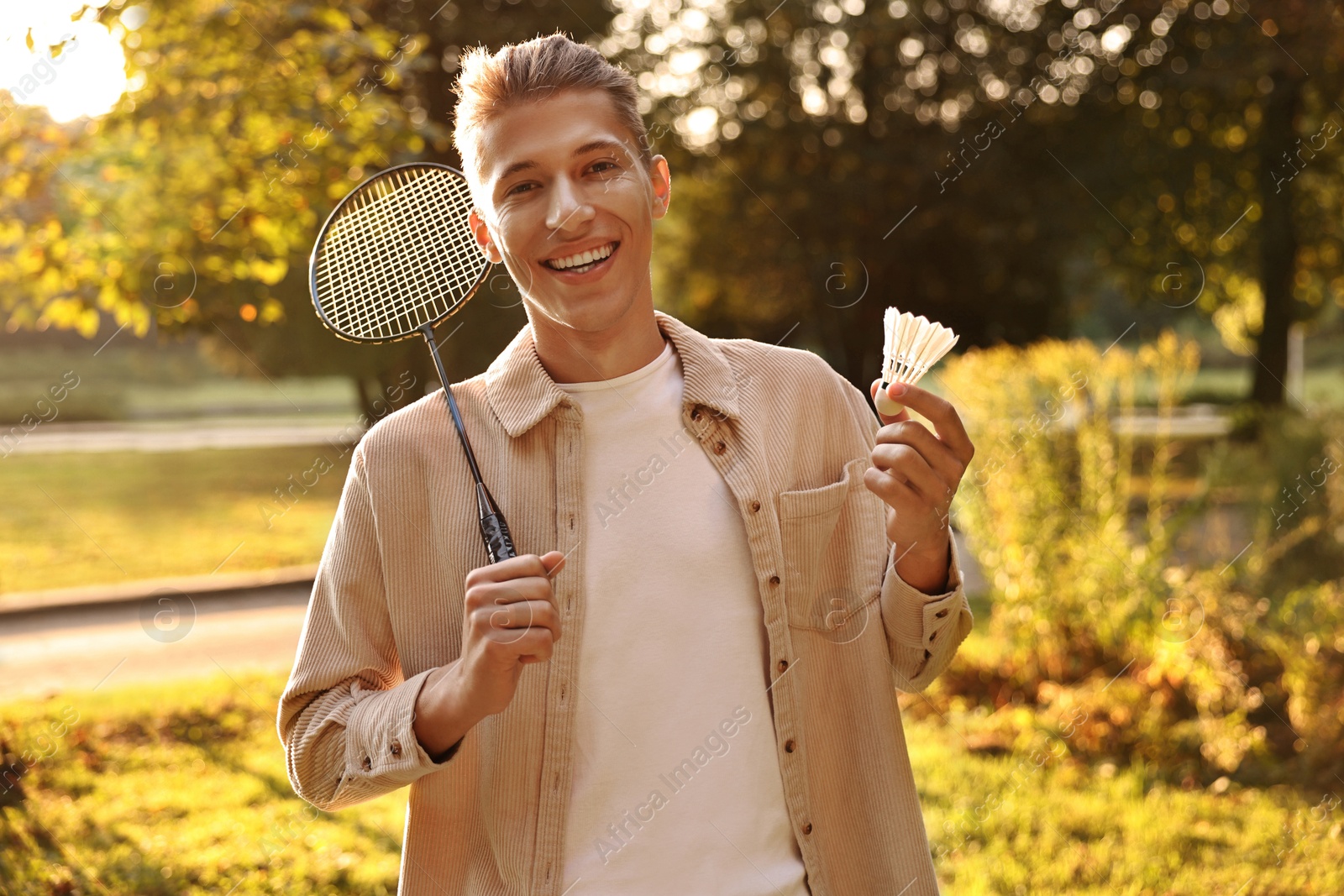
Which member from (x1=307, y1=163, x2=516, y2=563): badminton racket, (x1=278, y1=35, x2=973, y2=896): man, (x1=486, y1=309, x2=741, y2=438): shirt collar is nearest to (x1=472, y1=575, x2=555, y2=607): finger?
(x1=278, y1=35, x2=973, y2=896): man

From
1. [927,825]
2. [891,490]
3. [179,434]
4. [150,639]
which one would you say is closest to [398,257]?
[891,490]

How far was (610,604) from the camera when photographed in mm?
1833

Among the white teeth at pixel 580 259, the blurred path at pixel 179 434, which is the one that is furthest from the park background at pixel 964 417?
the blurred path at pixel 179 434

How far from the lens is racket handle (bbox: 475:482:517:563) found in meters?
1.71

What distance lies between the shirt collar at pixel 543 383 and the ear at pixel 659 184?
0.20m

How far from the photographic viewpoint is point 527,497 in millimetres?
1912

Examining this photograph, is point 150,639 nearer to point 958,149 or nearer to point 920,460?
point 920,460

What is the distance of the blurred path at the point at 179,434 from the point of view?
93.6 feet

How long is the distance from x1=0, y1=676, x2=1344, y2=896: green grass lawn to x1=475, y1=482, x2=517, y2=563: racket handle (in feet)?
11.1

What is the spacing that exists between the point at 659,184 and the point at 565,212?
33 centimetres

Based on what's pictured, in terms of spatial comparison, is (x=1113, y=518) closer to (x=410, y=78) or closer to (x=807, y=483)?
(x=807, y=483)

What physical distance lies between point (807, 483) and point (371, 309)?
935 millimetres

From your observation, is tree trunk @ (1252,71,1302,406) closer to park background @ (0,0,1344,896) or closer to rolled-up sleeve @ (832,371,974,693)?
park background @ (0,0,1344,896)

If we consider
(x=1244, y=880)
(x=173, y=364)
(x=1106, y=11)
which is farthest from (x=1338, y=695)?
(x=173, y=364)
